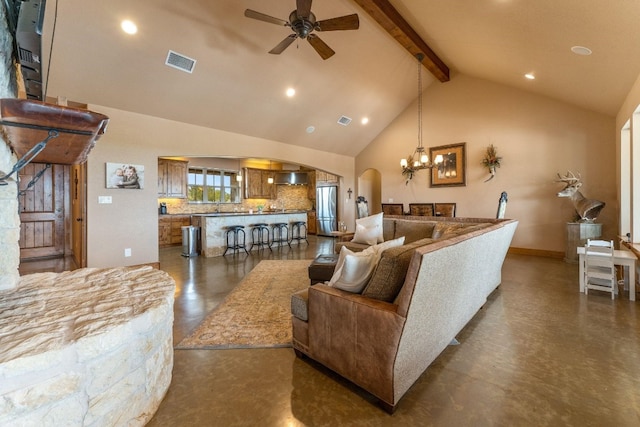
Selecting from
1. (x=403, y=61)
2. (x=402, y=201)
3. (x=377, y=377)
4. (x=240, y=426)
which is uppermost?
(x=403, y=61)

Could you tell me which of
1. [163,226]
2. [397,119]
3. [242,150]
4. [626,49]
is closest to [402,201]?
[397,119]

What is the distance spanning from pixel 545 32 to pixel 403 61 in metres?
3.25

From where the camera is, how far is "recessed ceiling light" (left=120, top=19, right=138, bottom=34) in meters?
3.56

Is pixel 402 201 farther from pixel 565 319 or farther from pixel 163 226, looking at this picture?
pixel 163 226

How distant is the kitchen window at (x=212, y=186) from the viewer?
8.83 m

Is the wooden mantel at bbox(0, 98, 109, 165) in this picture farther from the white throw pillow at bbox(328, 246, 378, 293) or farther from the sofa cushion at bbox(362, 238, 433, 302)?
the sofa cushion at bbox(362, 238, 433, 302)

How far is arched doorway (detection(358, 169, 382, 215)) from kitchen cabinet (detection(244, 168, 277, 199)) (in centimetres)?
345

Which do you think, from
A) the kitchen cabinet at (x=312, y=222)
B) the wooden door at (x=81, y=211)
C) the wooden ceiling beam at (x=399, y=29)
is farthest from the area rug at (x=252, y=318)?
the kitchen cabinet at (x=312, y=222)

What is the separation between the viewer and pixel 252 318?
9.35ft

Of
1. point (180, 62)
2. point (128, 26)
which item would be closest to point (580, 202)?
point (180, 62)

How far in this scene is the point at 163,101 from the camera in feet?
15.7

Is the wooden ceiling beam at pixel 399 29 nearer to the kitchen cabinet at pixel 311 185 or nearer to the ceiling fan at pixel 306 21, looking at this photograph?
the ceiling fan at pixel 306 21

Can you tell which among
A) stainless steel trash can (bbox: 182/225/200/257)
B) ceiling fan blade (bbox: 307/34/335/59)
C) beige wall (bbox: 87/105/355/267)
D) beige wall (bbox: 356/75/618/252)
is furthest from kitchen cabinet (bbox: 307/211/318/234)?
ceiling fan blade (bbox: 307/34/335/59)

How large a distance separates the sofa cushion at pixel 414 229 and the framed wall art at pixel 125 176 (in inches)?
186
